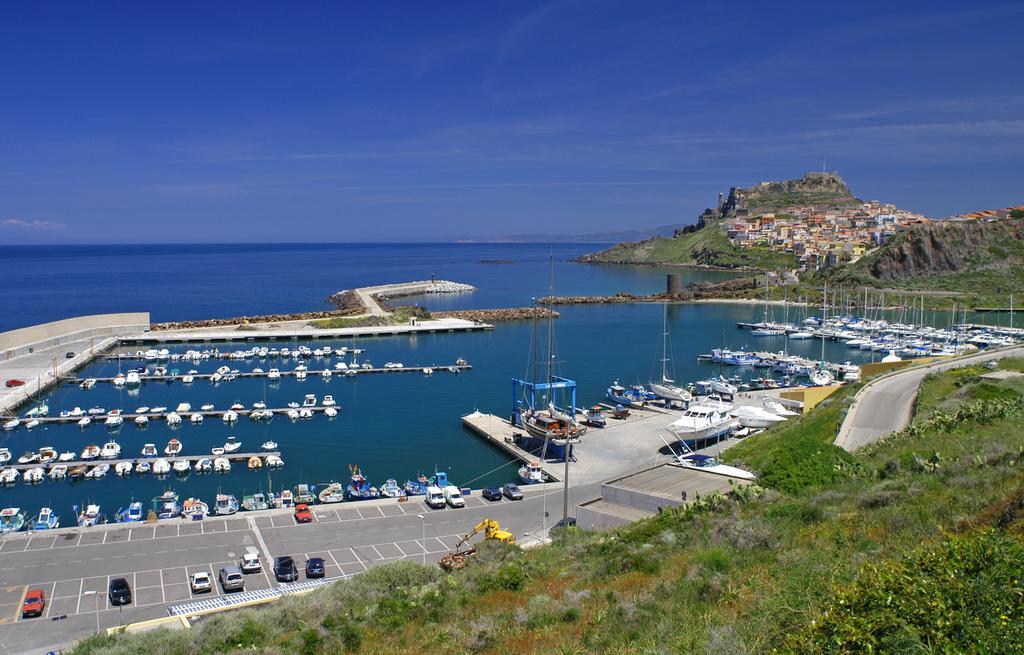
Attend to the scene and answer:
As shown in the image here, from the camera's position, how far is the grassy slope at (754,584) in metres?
5.89

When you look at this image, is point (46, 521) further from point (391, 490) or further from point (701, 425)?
point (701, 425)

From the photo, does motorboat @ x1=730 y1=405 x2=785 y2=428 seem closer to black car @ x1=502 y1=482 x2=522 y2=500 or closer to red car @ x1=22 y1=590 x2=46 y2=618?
black car @ x1=502 y1=482 x2=522 y2=500

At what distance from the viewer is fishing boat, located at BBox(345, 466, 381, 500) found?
930 inches

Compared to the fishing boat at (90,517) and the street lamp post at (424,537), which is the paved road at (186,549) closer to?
the street lamp post at (424,537)

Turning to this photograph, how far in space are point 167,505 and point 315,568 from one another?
26.9 feet

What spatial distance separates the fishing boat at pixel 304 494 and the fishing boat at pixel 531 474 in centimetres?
627

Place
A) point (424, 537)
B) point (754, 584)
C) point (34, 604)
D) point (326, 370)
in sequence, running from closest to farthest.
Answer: point (754, 584), point (34, 604), point (424, 537), point (326, 370)

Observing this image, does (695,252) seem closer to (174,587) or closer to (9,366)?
(9,366)

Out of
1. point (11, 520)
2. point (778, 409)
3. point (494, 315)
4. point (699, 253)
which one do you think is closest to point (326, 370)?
point (11, 520)

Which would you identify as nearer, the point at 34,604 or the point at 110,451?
the point at 34,604

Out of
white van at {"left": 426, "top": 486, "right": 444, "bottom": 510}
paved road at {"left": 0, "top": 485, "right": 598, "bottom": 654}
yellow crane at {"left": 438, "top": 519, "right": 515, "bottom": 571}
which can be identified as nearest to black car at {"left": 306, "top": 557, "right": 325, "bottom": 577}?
paved road at {"left": 0, "top": 485, "right": 598, "bottom": 654}

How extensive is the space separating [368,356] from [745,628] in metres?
48.8

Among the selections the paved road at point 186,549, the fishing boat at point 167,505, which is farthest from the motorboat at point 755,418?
the fishing boat at point 167,505

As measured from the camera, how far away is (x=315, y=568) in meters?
16.5
